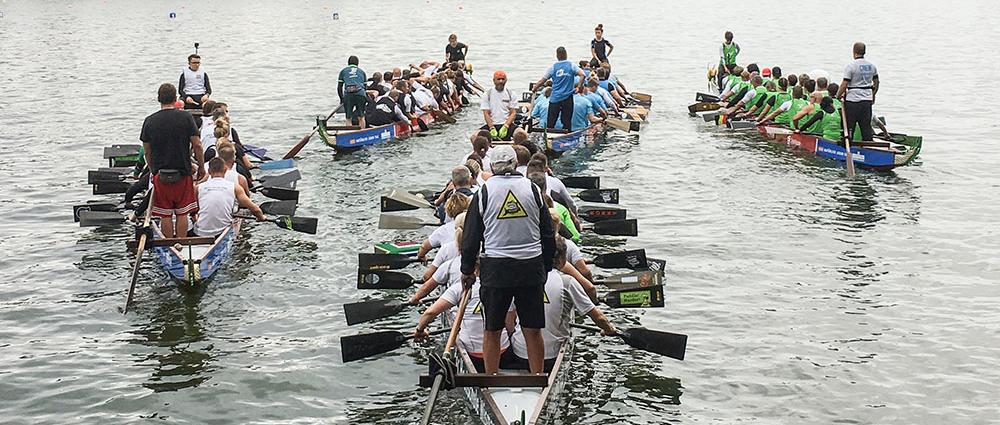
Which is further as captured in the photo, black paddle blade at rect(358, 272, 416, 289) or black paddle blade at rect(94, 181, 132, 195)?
black paddle blade at rect(94, 181, 132, 195)

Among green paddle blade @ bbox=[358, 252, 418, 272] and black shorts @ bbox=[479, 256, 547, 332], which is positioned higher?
black shorts @ bbox=[479, 256, 547, 332]

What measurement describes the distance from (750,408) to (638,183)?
11.1 meters

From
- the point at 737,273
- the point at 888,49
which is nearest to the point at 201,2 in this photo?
the point at 888,49

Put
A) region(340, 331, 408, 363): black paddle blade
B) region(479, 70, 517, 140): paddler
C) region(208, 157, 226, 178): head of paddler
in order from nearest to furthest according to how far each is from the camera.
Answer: region(340, 331, 408, 363): black paddle blade
region(208, 157, 226, 178): head of paddler
region(479, 70, 517, 140): paddler

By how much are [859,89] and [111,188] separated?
13.8 m

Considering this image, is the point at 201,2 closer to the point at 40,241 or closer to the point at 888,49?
the point at 888,49

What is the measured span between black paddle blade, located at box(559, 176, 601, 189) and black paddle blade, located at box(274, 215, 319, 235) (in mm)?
4054

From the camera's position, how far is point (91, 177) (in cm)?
1839

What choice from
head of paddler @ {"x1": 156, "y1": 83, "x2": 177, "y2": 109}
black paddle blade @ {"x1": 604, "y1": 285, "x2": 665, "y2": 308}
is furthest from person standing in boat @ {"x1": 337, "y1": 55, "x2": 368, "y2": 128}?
black paddle blade @ {"x1": 604, "y1": 285, "x2": 665, "y2": 308}

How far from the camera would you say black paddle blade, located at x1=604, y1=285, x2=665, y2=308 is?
11914 millimetres

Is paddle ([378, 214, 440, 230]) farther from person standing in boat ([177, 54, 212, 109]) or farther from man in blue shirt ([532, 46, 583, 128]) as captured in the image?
person standing in boat ([177, 54, 212, 109])

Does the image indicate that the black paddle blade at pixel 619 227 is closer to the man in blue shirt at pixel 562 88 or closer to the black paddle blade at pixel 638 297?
the black paddle blade at pixel 638 297

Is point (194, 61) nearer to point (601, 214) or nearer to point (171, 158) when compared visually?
point (171, 158)

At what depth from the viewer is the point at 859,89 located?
21.2 m
